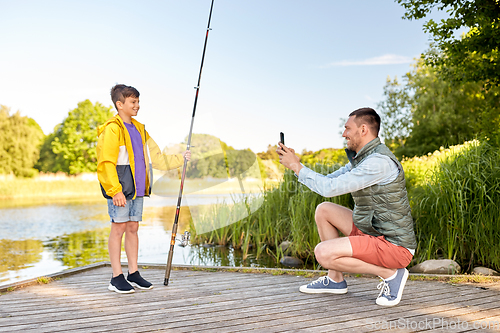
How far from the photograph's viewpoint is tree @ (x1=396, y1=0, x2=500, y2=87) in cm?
660

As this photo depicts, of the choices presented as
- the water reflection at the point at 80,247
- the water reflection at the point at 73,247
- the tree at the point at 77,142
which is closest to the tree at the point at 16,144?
the tree at the point at 77,142

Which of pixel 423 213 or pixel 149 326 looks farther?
pixel 423 213

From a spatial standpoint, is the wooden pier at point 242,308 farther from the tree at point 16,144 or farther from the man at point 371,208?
the tree at point 16,144

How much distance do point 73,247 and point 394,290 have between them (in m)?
6.69

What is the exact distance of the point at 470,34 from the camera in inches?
308

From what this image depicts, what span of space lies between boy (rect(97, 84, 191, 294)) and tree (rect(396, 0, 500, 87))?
5994 mm

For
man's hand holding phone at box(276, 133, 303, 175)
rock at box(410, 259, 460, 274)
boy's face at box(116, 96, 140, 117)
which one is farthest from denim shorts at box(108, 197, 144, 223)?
rock at box(410, 259, 460, 274)

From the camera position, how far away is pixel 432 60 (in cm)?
880

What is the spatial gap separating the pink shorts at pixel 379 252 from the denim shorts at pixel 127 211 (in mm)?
1602

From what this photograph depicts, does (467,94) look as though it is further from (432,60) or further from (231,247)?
(231,247)

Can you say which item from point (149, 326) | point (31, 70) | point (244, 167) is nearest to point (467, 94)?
point (244, 167)

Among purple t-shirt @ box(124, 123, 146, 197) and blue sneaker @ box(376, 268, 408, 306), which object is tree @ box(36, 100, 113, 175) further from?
blue sneaker @ box(376, 268, 408, 306)

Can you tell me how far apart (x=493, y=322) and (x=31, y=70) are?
147 feet

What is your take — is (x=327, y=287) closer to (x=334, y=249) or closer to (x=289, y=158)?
(x=334, y=249)
